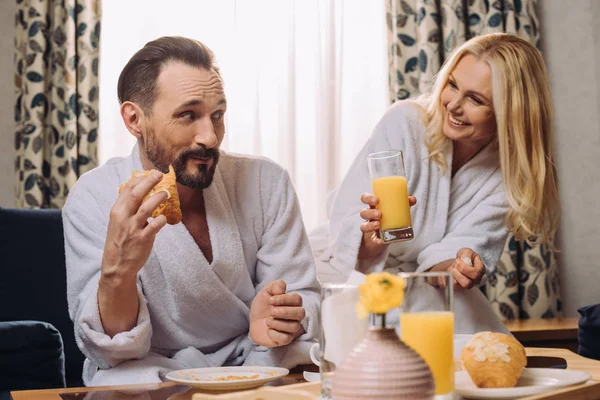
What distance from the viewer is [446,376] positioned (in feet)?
3.05

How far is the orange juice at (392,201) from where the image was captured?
5.87 ft

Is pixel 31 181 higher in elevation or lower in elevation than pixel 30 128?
lower

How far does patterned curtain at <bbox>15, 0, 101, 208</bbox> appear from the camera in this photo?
10.7 feet

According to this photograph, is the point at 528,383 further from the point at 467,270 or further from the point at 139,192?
the point at 467,270

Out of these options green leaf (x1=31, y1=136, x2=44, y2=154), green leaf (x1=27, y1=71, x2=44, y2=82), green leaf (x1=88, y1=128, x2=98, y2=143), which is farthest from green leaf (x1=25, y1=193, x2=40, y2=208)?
green leaf (x1=27, y1=71, x2=44, y2=82)

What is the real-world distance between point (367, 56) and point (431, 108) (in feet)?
5.36

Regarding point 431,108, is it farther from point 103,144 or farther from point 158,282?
point 103,144

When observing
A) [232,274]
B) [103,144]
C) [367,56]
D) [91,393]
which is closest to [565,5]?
[367,56]

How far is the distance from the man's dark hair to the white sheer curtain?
1771mm

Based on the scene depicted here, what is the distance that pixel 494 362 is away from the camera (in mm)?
1057

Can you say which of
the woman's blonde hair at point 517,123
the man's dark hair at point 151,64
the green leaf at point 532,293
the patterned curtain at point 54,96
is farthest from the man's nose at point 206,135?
the green leaf at point 532,293

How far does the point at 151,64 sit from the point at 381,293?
3.71ft

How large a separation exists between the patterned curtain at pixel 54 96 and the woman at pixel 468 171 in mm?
1497

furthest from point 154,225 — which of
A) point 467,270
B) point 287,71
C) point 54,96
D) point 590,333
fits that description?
point 287,71
